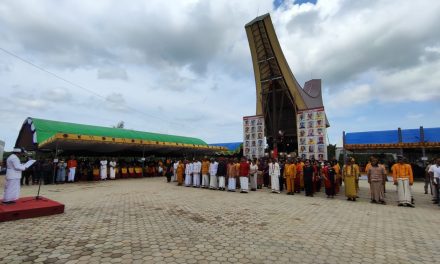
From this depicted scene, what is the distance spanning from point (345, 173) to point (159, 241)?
7445 millimetres

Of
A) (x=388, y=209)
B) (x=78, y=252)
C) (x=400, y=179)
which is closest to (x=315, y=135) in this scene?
(x=400, y=179)

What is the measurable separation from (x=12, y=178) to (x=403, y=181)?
34.9 feet

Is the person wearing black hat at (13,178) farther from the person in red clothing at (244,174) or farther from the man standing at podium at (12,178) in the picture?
the person in red clothing at (244,174)

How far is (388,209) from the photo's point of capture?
7.22 meters

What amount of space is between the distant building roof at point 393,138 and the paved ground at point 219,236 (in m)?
12.0

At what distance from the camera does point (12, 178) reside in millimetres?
6145

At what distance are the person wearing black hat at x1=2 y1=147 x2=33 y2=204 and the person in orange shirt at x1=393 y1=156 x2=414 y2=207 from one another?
1011cm

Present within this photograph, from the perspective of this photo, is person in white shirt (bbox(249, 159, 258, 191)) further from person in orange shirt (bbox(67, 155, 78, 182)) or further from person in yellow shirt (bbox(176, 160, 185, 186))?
person in orange shirt (bbox(67, 155, 78, 182))

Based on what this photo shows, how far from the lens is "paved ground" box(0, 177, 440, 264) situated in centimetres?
339

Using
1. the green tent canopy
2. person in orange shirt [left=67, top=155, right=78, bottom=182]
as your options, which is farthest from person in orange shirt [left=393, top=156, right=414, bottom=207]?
person in orange shirt [left=67, top=155, right=78, bottom=182]

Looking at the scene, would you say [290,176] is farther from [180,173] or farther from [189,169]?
[180,173]

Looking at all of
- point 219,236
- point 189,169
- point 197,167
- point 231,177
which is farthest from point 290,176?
point 219,236

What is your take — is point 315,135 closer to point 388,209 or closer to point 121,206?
point 388,209

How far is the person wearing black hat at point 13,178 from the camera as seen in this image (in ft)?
19.6
